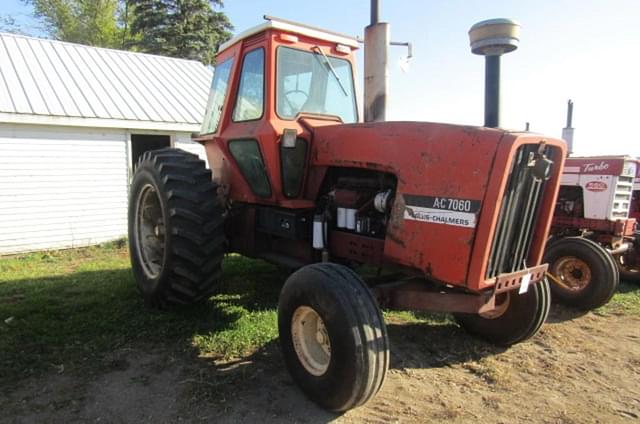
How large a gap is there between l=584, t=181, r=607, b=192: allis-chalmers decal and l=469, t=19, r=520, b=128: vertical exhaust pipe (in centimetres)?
404

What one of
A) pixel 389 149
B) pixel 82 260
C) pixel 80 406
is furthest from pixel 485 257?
pixel 82 260

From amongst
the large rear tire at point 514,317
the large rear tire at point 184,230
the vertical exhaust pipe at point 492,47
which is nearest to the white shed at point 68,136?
the large rear tire at point 184,230

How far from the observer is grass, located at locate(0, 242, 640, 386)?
3729 mm

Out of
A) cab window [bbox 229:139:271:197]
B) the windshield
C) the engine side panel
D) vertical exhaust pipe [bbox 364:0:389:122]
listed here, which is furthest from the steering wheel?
the engine side panel

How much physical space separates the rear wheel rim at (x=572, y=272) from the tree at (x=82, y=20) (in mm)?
29838

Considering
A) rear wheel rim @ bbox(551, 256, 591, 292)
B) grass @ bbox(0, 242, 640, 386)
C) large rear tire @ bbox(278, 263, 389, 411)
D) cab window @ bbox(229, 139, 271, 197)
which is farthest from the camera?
rear wheel rim @ bbox(551, 256, 591, 292)

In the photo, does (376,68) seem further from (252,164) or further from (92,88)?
(92,88)

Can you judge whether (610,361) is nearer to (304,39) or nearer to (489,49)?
(489,49)

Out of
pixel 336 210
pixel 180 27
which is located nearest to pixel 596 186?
pixel 336 210

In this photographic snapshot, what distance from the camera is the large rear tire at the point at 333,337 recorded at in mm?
2688

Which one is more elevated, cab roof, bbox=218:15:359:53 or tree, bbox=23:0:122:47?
tree, bbox=23:0:122:47

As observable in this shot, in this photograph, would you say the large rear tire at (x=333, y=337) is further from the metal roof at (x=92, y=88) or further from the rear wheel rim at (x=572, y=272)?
the metal roof at (x=92, y=88)

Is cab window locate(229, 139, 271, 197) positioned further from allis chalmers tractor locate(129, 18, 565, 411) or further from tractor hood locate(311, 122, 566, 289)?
tractor hood locate(311, 122, 566, 289)

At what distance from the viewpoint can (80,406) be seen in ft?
9.86
